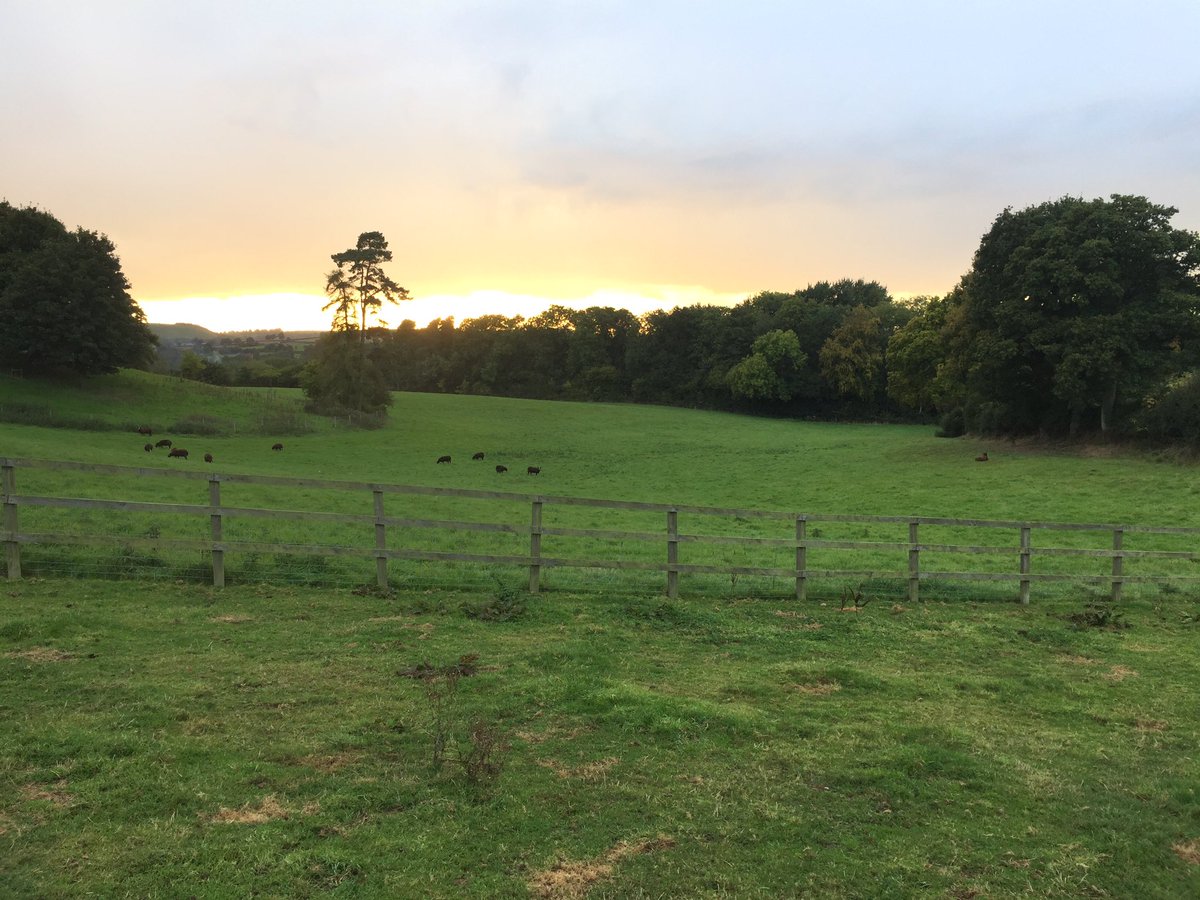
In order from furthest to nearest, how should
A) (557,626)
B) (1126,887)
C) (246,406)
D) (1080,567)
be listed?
(246,406) → (1080,567) → (557,626) → (1126,887)

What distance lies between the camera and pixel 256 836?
4.19 m

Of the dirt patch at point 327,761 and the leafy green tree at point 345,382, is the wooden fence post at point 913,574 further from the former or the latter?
the leafy green tree at point 345,382

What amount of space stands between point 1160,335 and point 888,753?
3534 centimetres

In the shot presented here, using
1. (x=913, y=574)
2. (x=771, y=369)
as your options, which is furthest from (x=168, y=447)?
(x=771, y=369)

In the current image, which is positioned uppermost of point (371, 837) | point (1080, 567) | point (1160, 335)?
point (1160, 335)

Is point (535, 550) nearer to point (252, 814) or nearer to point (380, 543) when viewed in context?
point (380, 543)

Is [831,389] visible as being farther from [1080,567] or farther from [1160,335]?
[1080,567]

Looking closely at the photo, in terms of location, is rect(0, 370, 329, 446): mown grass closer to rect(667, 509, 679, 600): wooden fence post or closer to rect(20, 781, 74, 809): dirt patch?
rect(667, 509, 679, 600): wooden fence post

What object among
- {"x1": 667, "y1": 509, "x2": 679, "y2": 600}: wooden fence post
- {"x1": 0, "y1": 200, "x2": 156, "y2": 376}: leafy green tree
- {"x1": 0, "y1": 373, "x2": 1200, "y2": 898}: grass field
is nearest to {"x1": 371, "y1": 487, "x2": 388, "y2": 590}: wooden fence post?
{"x1": 0, "y1": 373, "x2": 1200, "y2": 898}: grass field

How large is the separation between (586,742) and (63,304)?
51129 mm

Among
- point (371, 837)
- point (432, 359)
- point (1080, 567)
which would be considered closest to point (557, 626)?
point (371, 837)

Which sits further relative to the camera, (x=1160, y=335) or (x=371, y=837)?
(x=1160, y=335)

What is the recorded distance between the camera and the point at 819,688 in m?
7.28

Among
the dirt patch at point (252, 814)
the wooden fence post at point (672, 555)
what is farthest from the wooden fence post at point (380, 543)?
the dirt patch at point (252, 814)
